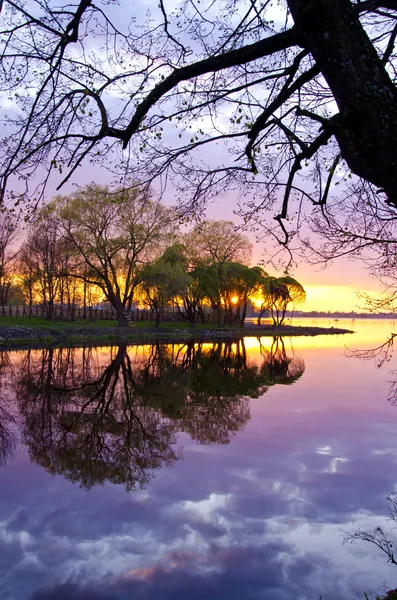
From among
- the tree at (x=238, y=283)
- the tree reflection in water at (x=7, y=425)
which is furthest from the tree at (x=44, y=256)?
the tree reflection in water at (x=7, y=425)

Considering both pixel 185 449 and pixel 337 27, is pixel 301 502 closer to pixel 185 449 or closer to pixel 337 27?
pixel 185 449

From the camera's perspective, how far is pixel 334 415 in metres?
13.1

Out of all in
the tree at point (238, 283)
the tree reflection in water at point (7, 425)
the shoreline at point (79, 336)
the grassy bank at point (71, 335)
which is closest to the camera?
the tree reflection in water at point (7, 425)

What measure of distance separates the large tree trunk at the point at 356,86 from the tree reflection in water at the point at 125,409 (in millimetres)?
5966

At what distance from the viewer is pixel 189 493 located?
725cm

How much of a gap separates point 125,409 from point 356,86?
34.7ft

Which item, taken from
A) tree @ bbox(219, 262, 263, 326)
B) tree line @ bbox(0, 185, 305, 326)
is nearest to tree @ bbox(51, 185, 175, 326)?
tree line @ bbox(0, 185, 305, 326)

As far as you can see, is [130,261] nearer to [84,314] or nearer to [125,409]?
[84,314]

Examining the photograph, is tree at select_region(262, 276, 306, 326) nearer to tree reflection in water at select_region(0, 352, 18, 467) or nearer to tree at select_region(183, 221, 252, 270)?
tree at select_region(183, 221, 252, 270)

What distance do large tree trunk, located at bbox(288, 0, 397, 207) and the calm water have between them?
421 cm

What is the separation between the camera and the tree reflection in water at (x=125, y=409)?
850 centimetres

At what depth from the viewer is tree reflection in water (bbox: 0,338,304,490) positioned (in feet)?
27.9

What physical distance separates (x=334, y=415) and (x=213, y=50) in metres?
10.3

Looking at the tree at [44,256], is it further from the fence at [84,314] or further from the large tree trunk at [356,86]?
the large tree trunk at [356,86]
